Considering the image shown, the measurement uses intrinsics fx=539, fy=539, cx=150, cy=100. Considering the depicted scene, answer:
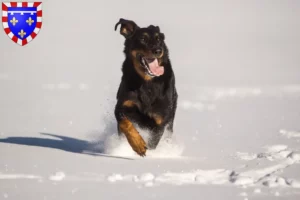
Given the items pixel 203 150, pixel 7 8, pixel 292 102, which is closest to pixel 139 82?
pixel 203 150

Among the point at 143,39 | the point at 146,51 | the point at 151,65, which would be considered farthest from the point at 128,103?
the point at 143,39

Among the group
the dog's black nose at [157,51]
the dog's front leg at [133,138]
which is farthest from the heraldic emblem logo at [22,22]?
the dog's front leg at [133,138]

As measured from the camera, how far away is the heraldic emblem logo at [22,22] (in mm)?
8273

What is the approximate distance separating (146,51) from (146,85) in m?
0.41

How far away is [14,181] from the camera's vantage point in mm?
4848

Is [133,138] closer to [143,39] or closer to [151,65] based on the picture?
[151,65]

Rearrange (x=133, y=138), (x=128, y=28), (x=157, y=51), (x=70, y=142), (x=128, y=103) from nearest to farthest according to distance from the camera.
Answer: (x=133, y=138) → (x=157, y=51) → (x=128, y=103) → (x=128, y=28) → (x=70, y=142)

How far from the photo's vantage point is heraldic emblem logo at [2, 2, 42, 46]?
8.27 meters

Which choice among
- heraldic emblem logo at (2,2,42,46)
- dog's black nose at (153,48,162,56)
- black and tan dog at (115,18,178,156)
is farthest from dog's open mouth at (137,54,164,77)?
heraldic emblem logo at (2,2,42,46)

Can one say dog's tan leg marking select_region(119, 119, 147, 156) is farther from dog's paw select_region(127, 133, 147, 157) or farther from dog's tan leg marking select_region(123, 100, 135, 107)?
dog's tan leg marking select_region(123, 100, 135, 107)

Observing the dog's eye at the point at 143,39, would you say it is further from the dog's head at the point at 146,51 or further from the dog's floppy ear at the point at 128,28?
the dog's floppy ear at the point at 128,28

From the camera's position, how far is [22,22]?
8.34 metres

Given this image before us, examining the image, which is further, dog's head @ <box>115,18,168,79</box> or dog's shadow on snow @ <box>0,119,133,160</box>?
dog's shadow on snow @ <box>0,119,133,160</box>

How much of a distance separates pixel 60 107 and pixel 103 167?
13.1ft
